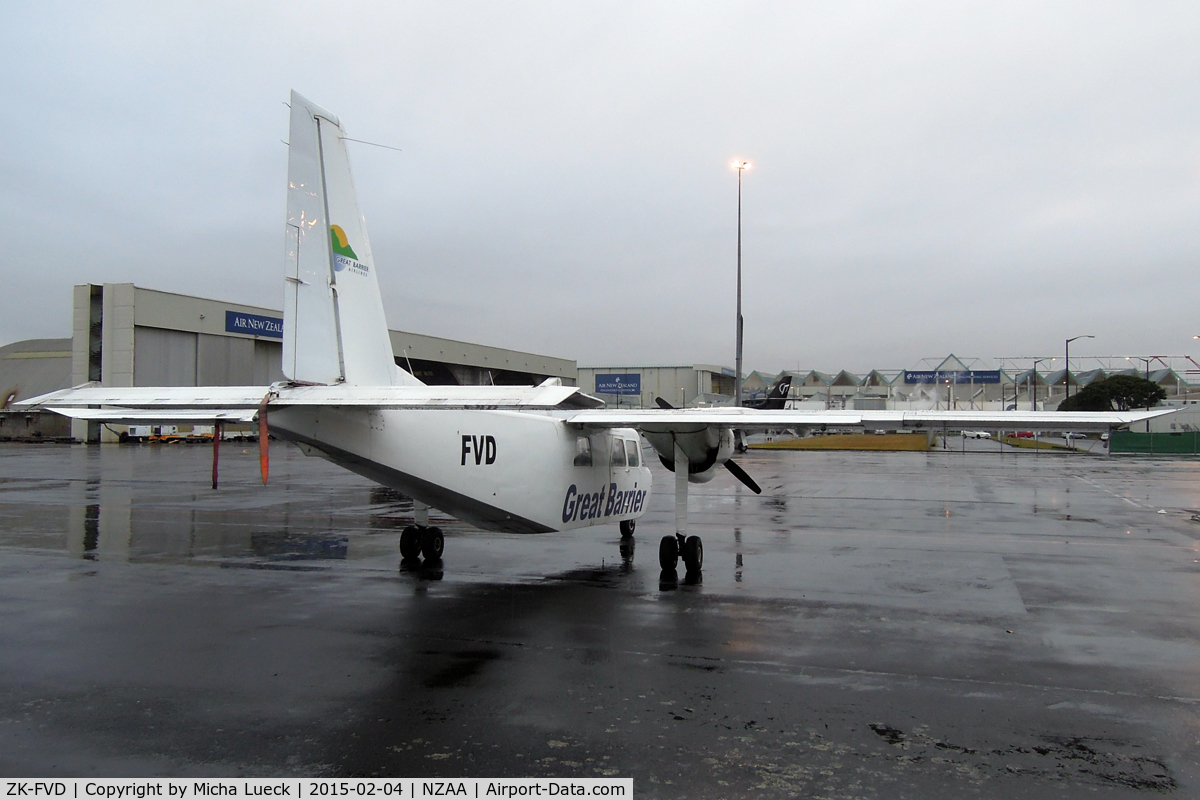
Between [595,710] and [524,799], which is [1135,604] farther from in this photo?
[524,799]

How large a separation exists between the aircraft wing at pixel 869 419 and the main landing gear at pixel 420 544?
339 cm

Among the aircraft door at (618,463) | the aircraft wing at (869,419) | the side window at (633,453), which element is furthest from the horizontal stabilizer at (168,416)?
the side window at (633,453)

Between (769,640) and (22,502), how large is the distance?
855 inches

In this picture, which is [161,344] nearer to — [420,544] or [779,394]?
[779,394]

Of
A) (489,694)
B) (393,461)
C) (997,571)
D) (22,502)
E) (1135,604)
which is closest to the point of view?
(489,694)

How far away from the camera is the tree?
3095 inches

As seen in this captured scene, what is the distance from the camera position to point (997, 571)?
505 inches

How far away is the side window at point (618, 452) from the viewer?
1354 cm

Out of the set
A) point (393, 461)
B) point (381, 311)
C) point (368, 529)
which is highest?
point (381, 311)

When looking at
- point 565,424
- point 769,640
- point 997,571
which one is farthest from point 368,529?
point 997,571

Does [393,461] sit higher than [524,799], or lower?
higher

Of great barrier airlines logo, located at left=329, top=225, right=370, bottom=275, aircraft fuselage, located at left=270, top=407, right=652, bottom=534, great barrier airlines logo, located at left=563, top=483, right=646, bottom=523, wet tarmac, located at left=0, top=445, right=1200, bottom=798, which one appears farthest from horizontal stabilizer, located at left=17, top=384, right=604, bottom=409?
great barrier airlines logo, located at left=563, top=483, right=646, bottom=523

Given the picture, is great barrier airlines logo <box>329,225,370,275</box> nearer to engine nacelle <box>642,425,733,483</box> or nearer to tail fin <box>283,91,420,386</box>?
tail fin <box>283,91,420,386</box>

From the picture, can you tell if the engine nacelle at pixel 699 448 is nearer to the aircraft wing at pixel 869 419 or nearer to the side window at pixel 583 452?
the aircraft wing at pixel 869 419
